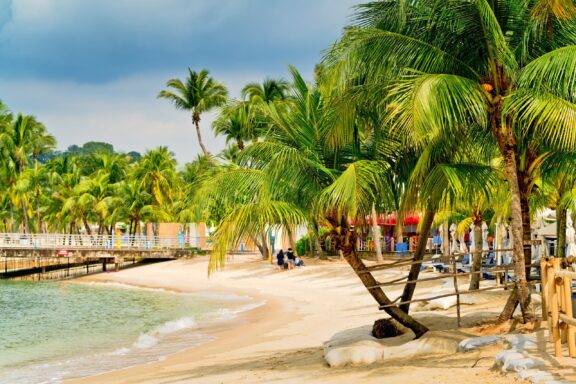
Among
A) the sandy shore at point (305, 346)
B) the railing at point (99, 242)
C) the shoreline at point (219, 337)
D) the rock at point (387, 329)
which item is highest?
the railing at point (99, 242)

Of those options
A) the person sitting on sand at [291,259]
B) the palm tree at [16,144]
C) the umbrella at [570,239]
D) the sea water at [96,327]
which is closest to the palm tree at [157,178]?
the palm tree at [16,144]

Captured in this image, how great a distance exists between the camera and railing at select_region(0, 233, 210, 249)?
4578 centimetres

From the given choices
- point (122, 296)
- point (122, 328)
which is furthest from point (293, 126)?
point (122, 296)

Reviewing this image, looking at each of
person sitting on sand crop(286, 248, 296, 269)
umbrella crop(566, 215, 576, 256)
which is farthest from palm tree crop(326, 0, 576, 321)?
person sitting on sand crop(286, 248, 296, 269)

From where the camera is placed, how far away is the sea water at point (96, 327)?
571 inches

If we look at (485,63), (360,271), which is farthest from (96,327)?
(485,63)

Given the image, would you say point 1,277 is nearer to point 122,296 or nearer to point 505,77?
point 122,296

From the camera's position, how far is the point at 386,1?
404 inches

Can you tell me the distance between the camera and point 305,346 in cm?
1300

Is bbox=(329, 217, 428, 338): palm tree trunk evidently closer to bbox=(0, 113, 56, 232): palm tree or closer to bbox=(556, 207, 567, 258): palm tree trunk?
bbox=(556, 207, 567, 258): palm tree trunk

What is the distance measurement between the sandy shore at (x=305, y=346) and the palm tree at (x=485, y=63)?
2152 mm

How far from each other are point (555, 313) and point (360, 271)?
3261mm

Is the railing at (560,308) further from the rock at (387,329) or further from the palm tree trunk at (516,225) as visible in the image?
the rock at (387,329)

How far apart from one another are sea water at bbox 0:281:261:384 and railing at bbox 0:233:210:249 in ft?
32.6
